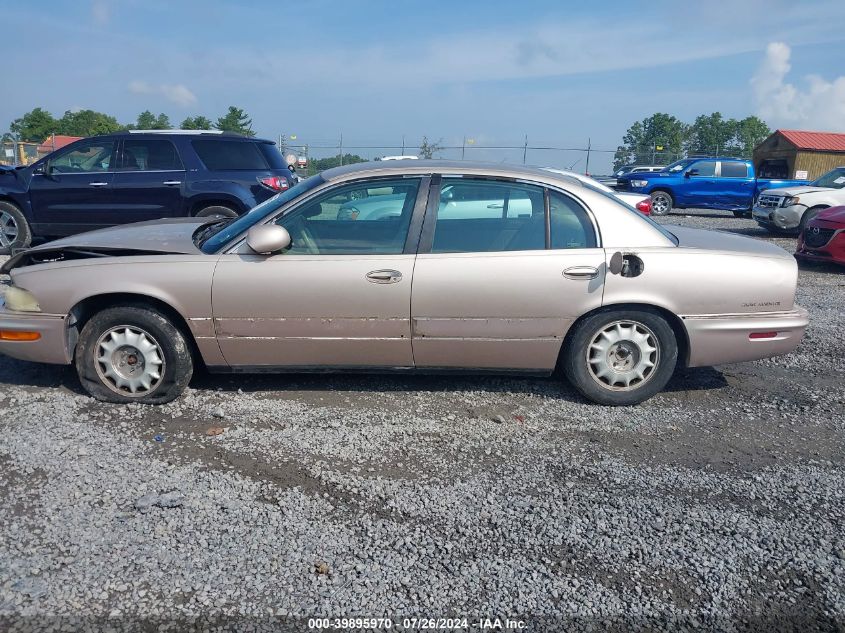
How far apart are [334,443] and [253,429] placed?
533 millimetres

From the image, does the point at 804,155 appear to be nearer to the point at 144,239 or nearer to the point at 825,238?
the point at 825,238

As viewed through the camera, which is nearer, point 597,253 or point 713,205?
point 597,253

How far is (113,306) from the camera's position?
434 cm

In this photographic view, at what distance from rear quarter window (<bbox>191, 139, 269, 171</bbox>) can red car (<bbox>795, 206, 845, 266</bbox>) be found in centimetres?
793

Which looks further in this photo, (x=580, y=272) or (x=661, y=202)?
(x=661, y=202)

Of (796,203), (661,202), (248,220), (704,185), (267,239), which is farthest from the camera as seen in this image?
(661,202)

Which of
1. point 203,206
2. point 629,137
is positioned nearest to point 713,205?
point 203,206

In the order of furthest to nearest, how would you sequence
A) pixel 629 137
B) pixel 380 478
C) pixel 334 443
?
pixel 629 137 < pixel 334 443 < pixel 380 478

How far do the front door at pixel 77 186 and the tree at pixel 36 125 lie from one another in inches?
2361

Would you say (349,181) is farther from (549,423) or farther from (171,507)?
(171,507)

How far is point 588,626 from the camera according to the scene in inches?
98.9

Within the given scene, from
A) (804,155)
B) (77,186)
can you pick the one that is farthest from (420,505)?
(804,155)

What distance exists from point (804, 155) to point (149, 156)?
28.5m

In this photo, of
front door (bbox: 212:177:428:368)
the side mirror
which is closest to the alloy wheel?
front door (bbox: 212:177:428:368)
